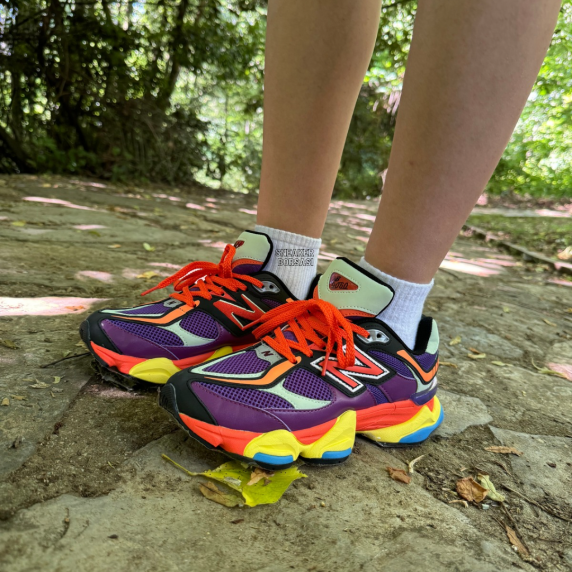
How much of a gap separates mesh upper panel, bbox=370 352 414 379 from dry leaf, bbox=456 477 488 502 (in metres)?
0.21

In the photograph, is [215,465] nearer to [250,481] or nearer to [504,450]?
[250,481]

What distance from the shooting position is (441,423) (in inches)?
43.7

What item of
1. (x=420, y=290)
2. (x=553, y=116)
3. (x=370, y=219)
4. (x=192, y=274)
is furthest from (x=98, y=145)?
(x=553, y=116)

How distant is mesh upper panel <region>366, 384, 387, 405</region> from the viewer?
0.94 m

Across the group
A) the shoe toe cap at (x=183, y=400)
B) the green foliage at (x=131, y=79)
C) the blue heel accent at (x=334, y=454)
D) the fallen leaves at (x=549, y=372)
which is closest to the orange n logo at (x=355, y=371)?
the blue heel accent at (x=334, y=454)

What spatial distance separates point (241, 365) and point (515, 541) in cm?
52

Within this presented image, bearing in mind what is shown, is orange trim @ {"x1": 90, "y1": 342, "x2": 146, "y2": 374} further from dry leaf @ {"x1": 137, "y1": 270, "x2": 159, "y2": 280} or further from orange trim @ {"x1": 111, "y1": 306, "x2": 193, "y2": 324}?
dry leaf @ {"x1": 137, "y1": 270, "x2": 159, "y2": 280}

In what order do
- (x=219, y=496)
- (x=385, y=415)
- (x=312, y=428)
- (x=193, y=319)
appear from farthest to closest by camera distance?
(x=193, y=319), (x=385, y=415), (x=312, y=428), (x=219, y=496)

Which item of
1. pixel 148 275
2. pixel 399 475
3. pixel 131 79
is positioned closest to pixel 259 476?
pixel 399 475

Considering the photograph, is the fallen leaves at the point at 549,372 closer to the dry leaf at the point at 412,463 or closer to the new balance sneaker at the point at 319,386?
the new balance sneaker at the point at 319,386

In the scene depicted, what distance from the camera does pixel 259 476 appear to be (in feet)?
2.65

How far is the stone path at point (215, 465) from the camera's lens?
0.65 meters

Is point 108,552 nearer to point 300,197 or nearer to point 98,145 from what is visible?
point 300,197

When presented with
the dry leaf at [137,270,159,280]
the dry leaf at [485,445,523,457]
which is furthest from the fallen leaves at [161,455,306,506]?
the dry leaf at [137,270,159,280]
